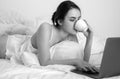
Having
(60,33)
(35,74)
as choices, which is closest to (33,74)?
(35,74)

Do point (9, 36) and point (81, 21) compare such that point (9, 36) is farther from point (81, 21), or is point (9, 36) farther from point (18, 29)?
point (81, 21)

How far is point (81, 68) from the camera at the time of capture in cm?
152

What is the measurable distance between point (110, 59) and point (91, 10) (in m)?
1.69

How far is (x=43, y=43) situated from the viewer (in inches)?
68.3

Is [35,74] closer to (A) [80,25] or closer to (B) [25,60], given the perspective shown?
(B) [25,60]

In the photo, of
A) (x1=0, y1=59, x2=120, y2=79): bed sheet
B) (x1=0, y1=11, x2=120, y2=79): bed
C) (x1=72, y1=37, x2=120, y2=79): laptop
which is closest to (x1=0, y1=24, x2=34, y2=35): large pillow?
(x1=0, y1=11, x2=120, y2=79): bed

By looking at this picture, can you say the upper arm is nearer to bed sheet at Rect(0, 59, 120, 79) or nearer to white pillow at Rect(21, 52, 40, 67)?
white pillow at Rect(21, 52, 40, 67)

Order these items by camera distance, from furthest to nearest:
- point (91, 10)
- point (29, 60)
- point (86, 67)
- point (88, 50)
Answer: point (91, 10) → point (88, 50) → point (29, 60) → point (86, 67)

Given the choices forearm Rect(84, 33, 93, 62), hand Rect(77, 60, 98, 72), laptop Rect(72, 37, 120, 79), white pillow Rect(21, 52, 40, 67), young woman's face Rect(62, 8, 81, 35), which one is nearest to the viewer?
laptop Rect(72, 37, 120, 79)

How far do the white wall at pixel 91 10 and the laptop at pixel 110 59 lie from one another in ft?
4.62

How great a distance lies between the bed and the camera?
4.38 ft

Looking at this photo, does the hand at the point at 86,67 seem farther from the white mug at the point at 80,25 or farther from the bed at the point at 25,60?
the white mug at the point at 80,25

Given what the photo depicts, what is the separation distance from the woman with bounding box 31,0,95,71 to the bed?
0.06 m

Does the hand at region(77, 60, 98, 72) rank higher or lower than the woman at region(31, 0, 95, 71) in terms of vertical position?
lower
